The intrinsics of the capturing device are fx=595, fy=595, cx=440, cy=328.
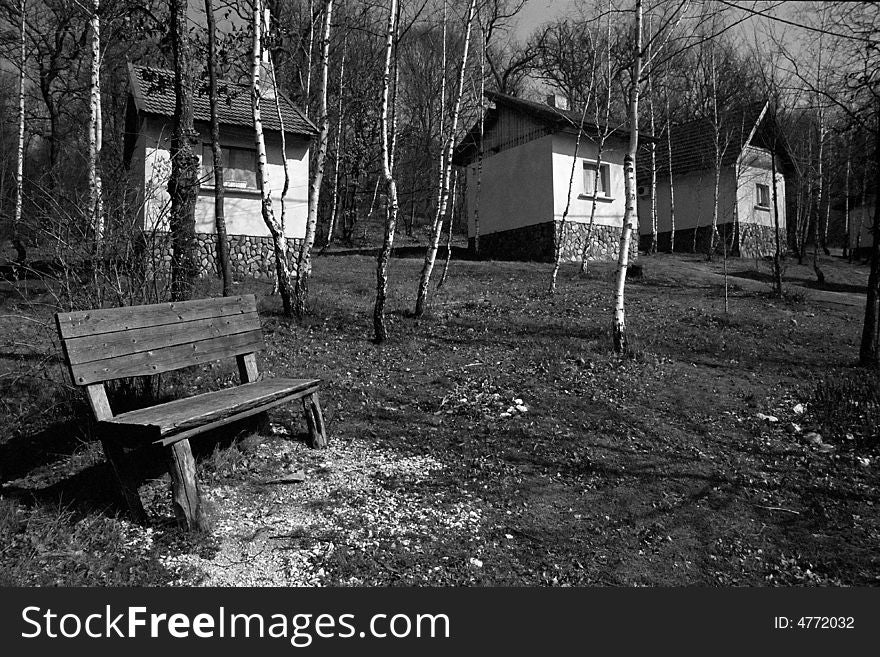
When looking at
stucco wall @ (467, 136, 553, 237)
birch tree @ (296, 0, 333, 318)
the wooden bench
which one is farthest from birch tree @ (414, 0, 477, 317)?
stucco wall @ (467, 136, 553, 237)

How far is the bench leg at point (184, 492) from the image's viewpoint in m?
3.42

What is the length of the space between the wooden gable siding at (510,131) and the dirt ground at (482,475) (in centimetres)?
1292

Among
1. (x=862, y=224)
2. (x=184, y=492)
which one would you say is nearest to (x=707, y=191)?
(x=862, y=224)

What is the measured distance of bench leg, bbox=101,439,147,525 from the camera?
3510 mm

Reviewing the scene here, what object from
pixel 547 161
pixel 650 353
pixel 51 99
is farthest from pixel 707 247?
pixel 51 99

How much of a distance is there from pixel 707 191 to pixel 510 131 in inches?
380

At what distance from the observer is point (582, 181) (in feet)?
66.4

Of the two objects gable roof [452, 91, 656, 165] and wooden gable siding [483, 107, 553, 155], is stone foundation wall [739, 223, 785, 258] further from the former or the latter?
wooden gable siding [483, 107, 553, 155]

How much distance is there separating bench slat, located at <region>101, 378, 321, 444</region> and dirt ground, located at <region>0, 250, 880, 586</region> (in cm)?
53

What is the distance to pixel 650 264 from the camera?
20.2 meters

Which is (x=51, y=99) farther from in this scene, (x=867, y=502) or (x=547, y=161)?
(x=867, y=502)

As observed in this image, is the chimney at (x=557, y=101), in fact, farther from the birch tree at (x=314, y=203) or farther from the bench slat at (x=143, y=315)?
the bench slat at (x=143, y=315)

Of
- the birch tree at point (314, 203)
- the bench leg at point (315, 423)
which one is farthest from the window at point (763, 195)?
the bench leg at point (315, 423)

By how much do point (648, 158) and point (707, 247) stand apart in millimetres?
5150
